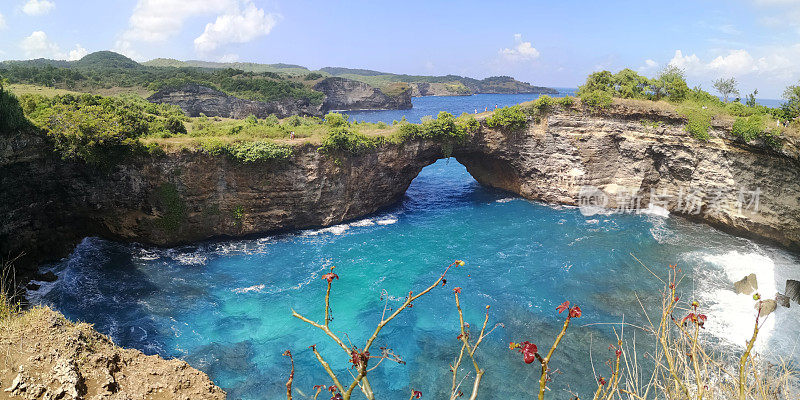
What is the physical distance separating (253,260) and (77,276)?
10088 mm

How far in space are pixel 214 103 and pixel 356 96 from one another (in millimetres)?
56874

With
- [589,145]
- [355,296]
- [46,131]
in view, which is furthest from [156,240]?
[589,145]

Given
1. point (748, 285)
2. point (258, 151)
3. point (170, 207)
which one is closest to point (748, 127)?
point (748, 285)

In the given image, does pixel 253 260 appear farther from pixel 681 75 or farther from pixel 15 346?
pixel 681 75

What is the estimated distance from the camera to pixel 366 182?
34.4 m

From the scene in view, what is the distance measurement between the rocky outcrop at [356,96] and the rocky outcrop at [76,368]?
119219 mm

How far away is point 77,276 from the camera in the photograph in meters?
24.7

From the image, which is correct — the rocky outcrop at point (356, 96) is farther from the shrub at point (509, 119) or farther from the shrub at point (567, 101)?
the shrub at point (567, 101)

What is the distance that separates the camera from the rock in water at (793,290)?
23422mm

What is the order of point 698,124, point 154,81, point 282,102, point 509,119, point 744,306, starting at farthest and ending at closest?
point 282,102
point 154,81
point 509,119
point 698,124
point 744,306

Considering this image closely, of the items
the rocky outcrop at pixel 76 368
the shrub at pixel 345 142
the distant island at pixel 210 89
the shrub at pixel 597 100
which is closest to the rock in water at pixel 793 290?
the shrub at pixel 597 100

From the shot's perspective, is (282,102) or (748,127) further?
(282,102)

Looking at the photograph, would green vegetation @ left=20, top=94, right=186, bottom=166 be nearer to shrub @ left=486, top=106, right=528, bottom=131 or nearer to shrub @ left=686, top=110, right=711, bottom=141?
shrub @ left=486, top=106, right=528, bottom=131

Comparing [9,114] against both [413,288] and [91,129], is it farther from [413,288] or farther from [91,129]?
[413,288]
